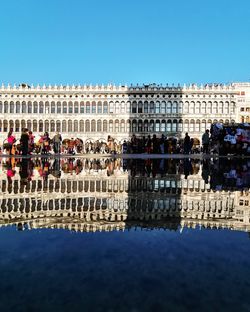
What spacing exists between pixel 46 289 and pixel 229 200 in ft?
9.58

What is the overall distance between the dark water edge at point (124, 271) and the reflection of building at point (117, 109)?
65799mm

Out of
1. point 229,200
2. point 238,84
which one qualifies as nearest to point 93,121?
point 238,84

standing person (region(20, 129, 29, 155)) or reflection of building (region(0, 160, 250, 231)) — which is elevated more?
standing person (region(20, 129, 29, 155))

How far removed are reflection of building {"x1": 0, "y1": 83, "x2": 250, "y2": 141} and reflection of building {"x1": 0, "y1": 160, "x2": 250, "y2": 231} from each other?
208ft

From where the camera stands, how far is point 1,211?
3168 mm

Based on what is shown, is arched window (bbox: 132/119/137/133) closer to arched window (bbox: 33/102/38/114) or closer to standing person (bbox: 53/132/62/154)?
arched window (bbox: 33/102/38/114)

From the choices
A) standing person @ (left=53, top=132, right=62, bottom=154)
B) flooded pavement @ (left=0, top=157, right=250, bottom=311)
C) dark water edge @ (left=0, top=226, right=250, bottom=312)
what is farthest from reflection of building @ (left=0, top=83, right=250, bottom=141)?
dark water edge @ (left=0, top=226, right=250, bottom=312)

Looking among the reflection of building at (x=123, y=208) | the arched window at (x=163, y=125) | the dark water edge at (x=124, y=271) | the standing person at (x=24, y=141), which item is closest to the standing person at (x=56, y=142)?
the standing person at (x=24, y=141)

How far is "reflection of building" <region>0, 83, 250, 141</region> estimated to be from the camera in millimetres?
67750

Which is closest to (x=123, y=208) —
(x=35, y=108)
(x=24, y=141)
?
(x=24, y=141)

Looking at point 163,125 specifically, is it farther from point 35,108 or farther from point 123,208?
point 123,208

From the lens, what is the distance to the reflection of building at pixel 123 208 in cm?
265

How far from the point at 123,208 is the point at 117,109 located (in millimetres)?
65581

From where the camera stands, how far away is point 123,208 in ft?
10.9
